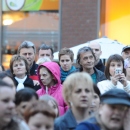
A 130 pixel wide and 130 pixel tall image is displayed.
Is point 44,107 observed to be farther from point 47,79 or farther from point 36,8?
point 36,8

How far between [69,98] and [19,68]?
2437 mm

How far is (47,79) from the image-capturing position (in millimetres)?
7094

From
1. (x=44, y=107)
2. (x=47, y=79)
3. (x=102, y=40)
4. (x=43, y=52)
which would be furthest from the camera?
(x=102, y=40)

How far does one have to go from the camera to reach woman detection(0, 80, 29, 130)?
417cm

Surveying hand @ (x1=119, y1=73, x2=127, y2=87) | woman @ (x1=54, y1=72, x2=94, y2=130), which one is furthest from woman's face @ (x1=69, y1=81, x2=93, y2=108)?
hand @ (x1=119, y1=73, x2=127, y2=87)

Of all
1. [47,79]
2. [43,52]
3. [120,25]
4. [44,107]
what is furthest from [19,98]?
[120,25]

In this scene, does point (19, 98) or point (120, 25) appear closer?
point (19, 98)

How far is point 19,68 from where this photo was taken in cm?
762

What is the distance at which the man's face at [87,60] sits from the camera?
7.67 m

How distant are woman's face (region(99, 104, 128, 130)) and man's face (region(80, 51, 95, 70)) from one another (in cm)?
326

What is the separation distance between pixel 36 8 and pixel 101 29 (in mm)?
1962

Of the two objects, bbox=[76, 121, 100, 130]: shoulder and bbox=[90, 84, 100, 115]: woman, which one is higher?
bbox=[90, 84, 100, 115]: woman

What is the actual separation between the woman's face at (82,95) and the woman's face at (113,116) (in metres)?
0.77

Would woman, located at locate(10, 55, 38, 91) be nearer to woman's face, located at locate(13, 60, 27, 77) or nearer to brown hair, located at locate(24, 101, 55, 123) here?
woman's face, located at locate(13, 60, 27, 77)
